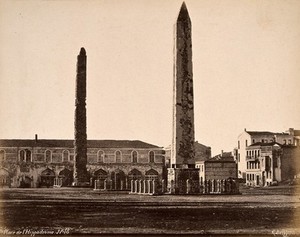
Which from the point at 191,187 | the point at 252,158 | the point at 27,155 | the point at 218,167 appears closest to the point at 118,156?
the point at 191,187

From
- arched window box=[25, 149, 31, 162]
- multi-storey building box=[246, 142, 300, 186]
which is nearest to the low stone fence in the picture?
multi-storey building box=[246, 142, 300, 186]

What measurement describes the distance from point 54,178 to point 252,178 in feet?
9.65

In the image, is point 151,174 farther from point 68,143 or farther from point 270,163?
point 270,163

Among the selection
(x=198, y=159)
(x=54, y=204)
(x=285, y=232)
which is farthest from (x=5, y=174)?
(x=285, y=232)

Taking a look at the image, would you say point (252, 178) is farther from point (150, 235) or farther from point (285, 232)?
point (150, 235)

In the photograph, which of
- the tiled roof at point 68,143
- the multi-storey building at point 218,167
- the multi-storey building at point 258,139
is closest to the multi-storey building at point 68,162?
the tiled roof at point 68,143

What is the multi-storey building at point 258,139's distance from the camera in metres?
9.93

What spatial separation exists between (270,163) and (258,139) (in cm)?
41

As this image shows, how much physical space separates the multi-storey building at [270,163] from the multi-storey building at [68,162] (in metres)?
1.28

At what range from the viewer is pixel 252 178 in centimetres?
1078

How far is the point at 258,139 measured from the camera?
10.3 meters

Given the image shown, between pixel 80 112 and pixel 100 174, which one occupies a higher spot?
pixel 80 112

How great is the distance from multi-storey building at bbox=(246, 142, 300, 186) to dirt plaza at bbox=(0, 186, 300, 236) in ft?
0.70

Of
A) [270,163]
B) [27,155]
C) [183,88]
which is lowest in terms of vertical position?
[270,163]
